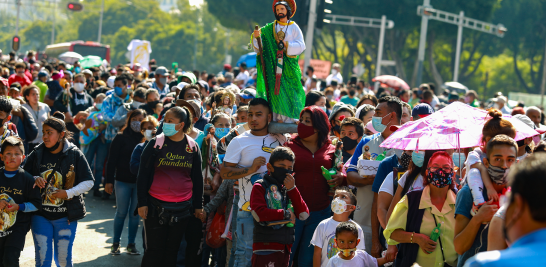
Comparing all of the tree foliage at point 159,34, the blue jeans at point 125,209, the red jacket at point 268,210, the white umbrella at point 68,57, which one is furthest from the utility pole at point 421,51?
the tree foliage at point 159,34

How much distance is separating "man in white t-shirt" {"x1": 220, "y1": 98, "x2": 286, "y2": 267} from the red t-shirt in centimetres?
60

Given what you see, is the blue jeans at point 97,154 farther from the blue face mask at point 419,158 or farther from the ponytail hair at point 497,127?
the ponytail hair at point 497,127

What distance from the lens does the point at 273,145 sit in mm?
5430

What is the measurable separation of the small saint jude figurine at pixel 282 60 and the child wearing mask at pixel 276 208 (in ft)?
3.17

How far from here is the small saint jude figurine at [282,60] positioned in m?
5.82

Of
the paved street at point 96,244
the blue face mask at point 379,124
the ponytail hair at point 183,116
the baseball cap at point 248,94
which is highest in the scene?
the baseball cap at point 248,94

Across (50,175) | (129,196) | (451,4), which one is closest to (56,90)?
(129,196)

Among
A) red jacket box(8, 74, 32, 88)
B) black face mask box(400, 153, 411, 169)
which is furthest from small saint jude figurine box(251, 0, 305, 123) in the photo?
red jacket box(8, 74, 32, 88)

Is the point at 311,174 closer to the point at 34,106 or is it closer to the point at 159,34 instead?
the point at 34,106

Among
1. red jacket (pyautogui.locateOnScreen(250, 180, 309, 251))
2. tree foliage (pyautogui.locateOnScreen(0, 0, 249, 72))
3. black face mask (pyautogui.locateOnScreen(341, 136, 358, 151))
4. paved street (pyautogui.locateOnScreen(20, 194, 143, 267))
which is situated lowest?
paved street (pyautogui.locateOnScreen(20, 194, 143, 267))

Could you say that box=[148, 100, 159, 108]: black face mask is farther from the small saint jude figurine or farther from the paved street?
the small saint jude figurine

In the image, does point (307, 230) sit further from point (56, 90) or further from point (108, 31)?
point (108, 31)

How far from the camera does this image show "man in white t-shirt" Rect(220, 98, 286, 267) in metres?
5.17

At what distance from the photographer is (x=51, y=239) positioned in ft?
18.4
